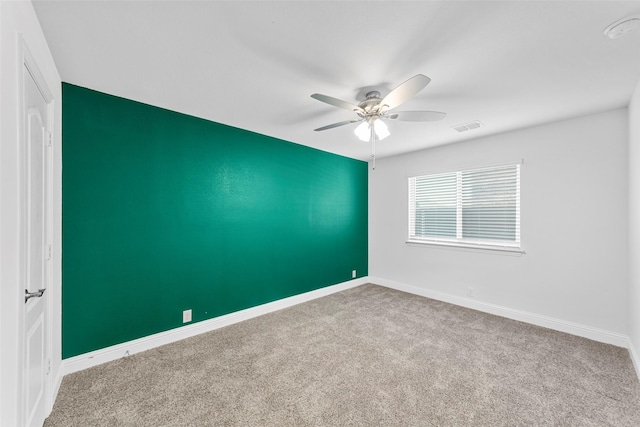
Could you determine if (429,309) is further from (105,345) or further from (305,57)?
(105,345)

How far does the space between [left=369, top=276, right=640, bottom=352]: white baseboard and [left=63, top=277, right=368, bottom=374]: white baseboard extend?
1.90 m

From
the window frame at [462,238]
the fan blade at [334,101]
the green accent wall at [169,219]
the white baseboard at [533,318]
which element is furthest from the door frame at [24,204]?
the window frame at [462,238]

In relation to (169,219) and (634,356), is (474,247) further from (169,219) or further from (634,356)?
(169,219)

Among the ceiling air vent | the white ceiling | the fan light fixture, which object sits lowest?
the fan light fixture

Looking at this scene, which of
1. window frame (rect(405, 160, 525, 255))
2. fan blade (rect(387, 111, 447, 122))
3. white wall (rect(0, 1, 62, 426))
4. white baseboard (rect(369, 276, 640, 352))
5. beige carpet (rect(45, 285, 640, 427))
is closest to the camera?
white wall (rect(0, 1, 62, 426))

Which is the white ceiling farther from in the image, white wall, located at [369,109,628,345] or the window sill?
the window sill

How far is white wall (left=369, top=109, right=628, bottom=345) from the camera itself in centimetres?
272

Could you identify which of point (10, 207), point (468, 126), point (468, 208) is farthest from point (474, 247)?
point (10, 207)

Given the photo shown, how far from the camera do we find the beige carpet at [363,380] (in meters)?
1.75

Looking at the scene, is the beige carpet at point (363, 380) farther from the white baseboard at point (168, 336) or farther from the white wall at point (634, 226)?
the white wall at point (634, 226)

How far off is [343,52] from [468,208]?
3127 millimetres

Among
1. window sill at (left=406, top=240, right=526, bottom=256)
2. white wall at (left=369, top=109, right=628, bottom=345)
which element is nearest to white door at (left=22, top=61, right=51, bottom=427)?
white wall at (left=369, top=109, right=628, bottom=345)

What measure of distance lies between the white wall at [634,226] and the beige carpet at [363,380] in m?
0.28

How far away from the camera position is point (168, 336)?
2.71m
